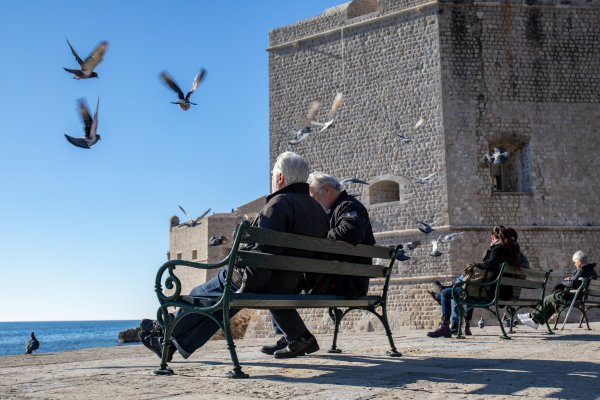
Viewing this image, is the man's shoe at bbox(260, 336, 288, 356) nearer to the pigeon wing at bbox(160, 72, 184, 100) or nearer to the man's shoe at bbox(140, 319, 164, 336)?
the man's shoe at bbox(140, 319, 164, 336)

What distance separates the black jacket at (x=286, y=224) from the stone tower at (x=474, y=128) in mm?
9421

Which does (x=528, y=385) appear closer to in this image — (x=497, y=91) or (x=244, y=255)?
(x=244, y=255)

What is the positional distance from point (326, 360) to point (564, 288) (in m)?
4.56

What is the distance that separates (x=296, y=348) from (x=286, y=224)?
27.0 inches

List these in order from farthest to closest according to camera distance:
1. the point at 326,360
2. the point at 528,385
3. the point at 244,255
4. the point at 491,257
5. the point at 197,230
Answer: the point at 197,230 < the point at 491,257 < the point at 326,360 < the point at 244,255 < the point at 528,385

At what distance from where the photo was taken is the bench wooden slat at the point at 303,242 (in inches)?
117

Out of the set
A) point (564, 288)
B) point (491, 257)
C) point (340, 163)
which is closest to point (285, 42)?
point (340, 163)

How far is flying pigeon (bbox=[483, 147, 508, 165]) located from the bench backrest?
342 inches

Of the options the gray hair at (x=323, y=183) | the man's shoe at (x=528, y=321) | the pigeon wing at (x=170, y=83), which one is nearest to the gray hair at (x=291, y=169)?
the gray hair at (x=323, y=183)

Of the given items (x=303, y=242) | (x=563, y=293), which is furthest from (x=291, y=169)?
(x=563, y=293)

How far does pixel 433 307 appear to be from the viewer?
41.3ft

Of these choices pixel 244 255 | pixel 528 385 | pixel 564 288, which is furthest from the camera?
pixel 564 288

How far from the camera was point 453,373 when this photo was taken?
9.76 feet

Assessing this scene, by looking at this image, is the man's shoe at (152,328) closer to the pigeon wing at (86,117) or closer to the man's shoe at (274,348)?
the man's shoe at (274,348)
